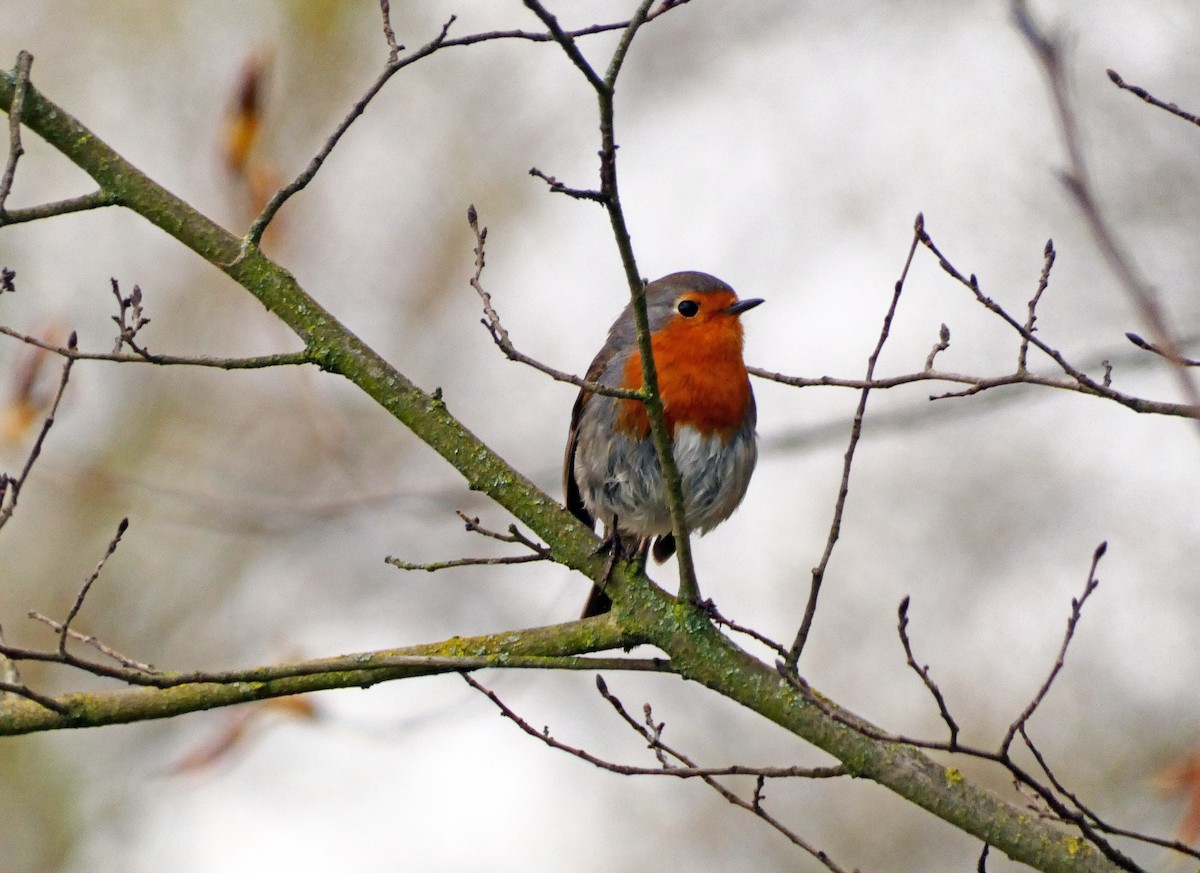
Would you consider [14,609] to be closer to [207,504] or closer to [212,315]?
[212,315]

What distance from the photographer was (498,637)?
3648mm

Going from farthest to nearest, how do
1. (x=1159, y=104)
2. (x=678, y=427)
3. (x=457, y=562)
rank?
(x=678, y=427), (x=457, y=562), (x=1159, y=104)

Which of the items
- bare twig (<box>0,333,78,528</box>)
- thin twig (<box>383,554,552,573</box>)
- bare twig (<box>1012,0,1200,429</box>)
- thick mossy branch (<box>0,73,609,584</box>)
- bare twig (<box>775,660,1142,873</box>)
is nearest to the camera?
bare twig (<box>1012,0,1200,429</box>)

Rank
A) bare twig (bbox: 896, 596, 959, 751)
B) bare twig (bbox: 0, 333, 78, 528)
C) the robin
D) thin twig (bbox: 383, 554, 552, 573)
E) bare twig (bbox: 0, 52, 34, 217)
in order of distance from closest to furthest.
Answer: bare twig (bbox: 896, 596, 959, 751)
bare twig (bbox: 0, 52, 34, 217)
bare twig (bbox: 0, 333, 78, 528)
thin twig (bbox: 383, 554, 552, 573)
the robin

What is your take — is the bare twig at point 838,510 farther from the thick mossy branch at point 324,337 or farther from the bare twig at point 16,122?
the bare twig at point 16,122

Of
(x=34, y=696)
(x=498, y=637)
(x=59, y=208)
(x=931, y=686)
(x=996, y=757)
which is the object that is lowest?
(x=34, y=696)

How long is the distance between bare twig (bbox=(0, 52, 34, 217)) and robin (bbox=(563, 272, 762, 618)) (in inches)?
83.1

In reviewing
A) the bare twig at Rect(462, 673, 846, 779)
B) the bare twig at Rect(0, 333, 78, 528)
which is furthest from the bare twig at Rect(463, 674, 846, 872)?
the bare twig at Rect(0, 333, 78, 528)

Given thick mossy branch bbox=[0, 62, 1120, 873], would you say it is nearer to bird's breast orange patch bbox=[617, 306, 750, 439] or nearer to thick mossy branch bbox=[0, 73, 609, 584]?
thick mossy branch bbox=[0, 73, 609, 584]

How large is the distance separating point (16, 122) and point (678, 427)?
93.9 inches

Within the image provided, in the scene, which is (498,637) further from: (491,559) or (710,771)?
(710,771)

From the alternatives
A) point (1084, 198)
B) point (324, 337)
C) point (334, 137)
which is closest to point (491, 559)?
point (324, 337)

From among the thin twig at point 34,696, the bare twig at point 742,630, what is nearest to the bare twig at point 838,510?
the bare twig at point 742,630

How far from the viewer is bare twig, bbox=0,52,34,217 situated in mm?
2943
